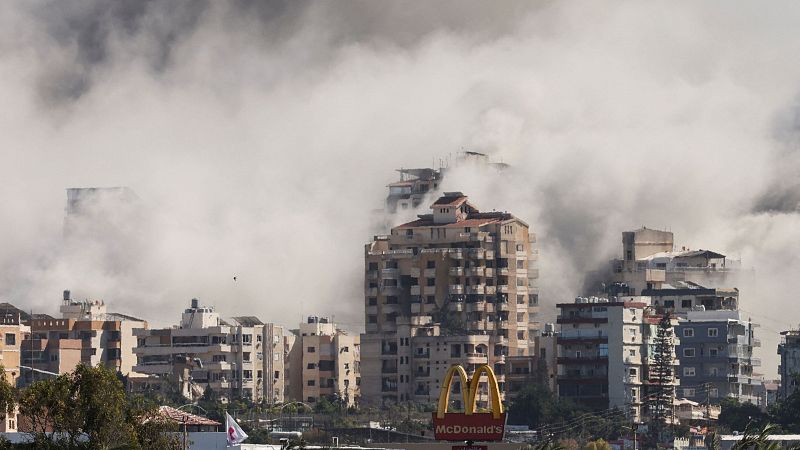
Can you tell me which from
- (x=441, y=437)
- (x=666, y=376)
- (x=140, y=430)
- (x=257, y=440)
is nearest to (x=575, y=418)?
(x=666, y=376)

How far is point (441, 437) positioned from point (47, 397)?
20224 mm

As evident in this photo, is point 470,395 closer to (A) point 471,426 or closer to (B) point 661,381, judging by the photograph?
(A) point 471,426

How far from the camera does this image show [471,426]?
7844cm

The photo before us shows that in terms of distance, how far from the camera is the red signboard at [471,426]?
78.2 metres

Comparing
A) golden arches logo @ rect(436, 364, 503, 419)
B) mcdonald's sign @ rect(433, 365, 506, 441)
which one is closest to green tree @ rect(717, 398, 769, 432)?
golden arches logo @ rect(436, 364, 503, 419)

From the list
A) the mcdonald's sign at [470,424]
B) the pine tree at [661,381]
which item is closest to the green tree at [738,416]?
the pine tree at [661,381]

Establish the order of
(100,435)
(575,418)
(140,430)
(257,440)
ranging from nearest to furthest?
(100,435), (140,430), (257,440), (575,418)

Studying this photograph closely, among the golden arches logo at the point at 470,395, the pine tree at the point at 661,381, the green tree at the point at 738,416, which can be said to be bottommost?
the golden arches logo at the point at 470,395

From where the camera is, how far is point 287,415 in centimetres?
19488

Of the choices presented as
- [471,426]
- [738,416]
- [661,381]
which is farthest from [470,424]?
[661,381]

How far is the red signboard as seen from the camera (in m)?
78.2

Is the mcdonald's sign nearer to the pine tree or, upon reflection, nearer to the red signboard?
the red signboard

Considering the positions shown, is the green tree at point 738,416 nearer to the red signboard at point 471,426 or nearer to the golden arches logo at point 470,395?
the golden arches logo at point 470,395

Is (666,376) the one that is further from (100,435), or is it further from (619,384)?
(100,435)
